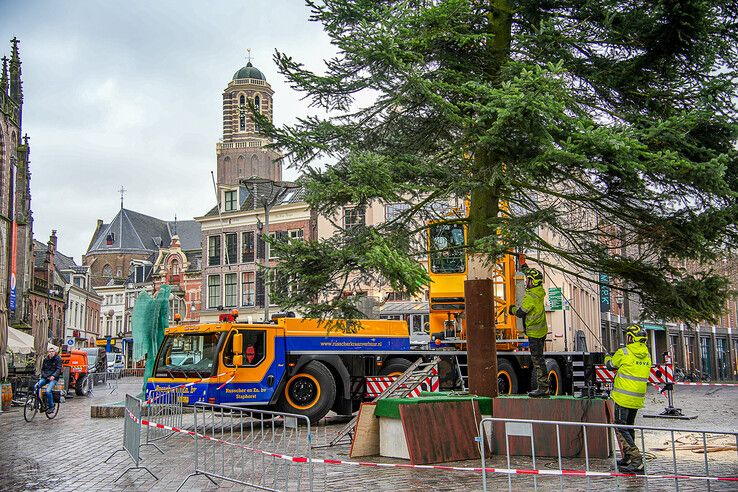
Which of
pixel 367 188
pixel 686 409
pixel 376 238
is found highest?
pixel 367 188

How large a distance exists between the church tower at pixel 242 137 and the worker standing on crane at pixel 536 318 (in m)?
80.5

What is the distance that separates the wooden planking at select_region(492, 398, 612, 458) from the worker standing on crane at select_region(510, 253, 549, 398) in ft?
1.13

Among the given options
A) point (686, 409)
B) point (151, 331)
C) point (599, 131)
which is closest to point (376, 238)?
point (599, 131)

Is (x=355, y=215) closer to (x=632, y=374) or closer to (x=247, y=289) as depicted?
(x=632, y=374)

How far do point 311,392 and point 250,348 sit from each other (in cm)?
175

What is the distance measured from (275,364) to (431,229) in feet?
16.9

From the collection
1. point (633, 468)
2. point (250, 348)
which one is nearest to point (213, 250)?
point (250, 348)

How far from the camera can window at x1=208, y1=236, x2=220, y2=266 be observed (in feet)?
195

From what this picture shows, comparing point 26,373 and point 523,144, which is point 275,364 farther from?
point 26,373

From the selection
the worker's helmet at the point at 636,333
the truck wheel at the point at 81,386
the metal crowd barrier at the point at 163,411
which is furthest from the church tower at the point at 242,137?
the worker's helmet at the point at 636,333

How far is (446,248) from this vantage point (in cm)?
1255

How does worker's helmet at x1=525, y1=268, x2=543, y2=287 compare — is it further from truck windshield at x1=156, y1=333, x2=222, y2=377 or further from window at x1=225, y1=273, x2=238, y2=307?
window at x1=225, y1=273, x2=238, y2=307

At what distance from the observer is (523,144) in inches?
427

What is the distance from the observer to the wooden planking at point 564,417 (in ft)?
36.8
